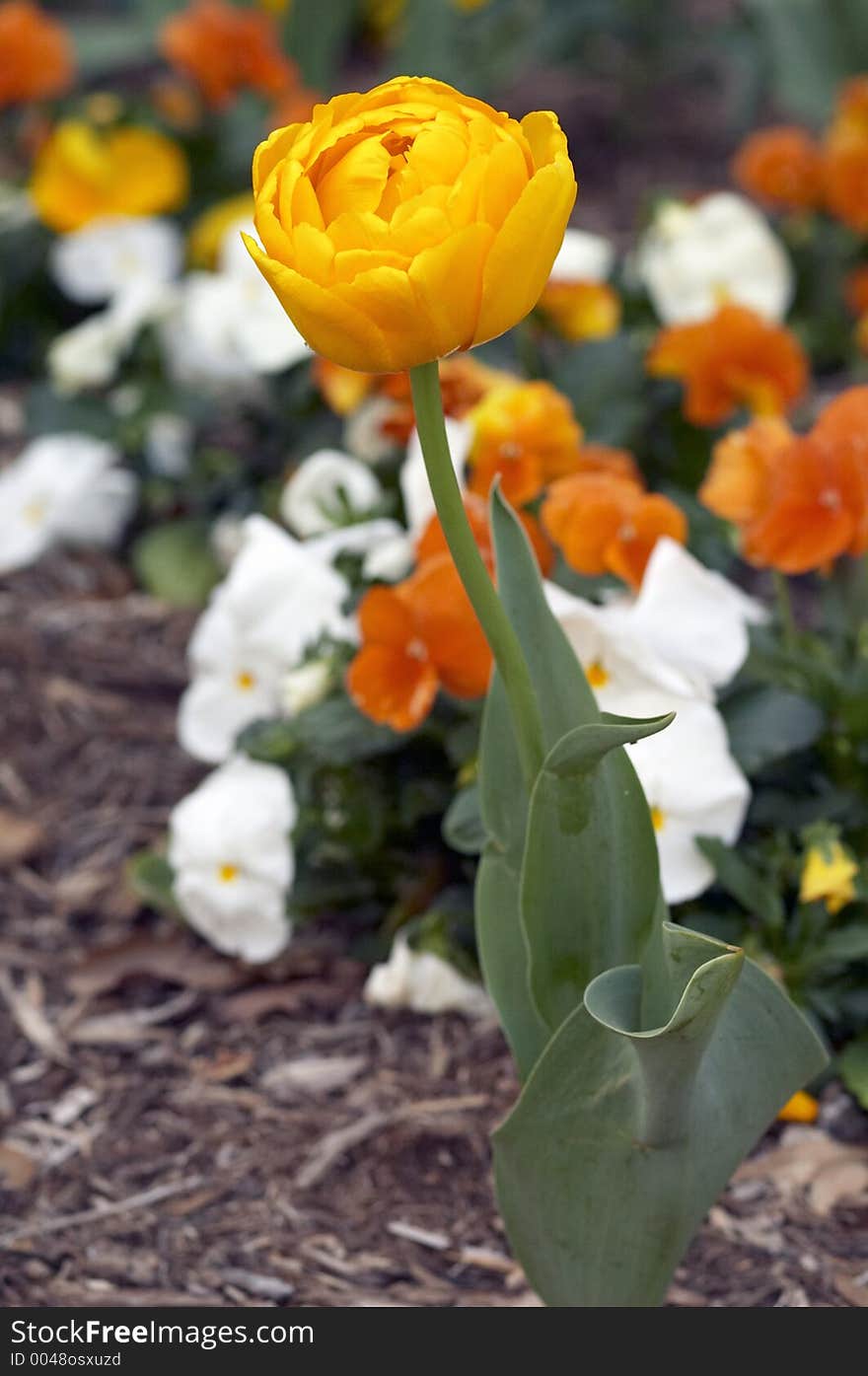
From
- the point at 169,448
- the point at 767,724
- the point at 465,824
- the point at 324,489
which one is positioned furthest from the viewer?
the point at 169,448

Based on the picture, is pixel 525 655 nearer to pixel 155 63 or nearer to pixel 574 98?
pixel 574 98

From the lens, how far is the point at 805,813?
5.08 ft

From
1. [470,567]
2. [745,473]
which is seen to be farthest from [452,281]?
[745,473]

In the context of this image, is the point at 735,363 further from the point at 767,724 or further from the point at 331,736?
the point at 331,736

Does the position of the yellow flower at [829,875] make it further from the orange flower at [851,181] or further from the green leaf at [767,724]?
the orange flower at [851,181]

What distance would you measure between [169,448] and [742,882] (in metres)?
1.44

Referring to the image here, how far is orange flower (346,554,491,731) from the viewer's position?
4.65 ft

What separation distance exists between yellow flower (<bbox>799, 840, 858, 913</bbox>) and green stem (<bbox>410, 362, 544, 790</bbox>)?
45 centimetres

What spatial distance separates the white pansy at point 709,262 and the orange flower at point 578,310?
115 millimetres

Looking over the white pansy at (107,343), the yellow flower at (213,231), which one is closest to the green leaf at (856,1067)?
the white pansy at (107,343)

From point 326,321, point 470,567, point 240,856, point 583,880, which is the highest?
point 326,321

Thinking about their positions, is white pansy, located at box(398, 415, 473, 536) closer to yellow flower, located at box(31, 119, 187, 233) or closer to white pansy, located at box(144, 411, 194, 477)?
A: white pansy, located at box(144, 411, 194, 477)

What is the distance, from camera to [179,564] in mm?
2479
